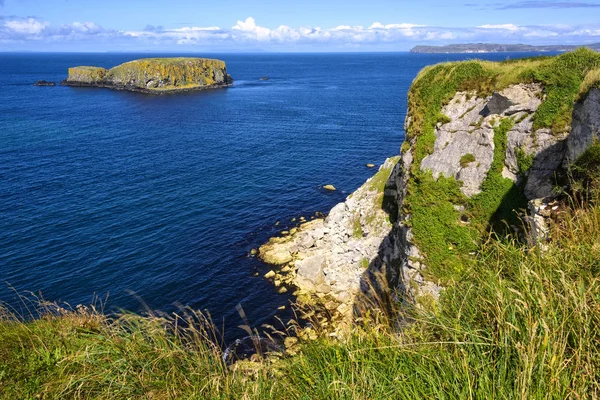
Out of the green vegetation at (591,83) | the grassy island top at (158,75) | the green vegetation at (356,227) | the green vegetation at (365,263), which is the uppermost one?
the grassy island top at (158,75)

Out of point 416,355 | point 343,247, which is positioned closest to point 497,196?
point 343,247

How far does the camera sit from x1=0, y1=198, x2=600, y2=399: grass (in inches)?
174

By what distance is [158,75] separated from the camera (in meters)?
149

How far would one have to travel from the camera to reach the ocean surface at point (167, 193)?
32875 millimetres

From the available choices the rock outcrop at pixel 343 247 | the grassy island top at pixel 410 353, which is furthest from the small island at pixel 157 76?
the grassy island top at pixel 410 353

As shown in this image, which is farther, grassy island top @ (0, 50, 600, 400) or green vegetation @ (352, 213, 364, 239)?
green vegetation @ (352, 213, 364, 239)

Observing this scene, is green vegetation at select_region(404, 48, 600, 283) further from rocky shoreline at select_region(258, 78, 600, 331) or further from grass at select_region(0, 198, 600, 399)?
grass at select_region(0, 198, 600, 399)

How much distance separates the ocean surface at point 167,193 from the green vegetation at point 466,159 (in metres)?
17.4

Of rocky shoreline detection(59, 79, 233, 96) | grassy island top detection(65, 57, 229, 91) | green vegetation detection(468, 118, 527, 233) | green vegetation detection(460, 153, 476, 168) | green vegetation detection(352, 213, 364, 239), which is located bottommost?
green vegetation detection(352, 213, 364, 239)

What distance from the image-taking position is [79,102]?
118 m

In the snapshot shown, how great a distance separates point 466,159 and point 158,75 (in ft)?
489

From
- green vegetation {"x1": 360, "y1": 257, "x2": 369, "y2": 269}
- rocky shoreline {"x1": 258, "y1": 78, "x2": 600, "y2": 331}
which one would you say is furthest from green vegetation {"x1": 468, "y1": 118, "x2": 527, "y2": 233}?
green vegetation {"x1": 360, "y1": 257, "x2": 369, "y2": 269}

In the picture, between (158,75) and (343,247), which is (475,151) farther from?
(158,75)

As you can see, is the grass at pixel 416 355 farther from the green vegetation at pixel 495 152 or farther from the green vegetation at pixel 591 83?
the green vegetation at pixel 495 152
